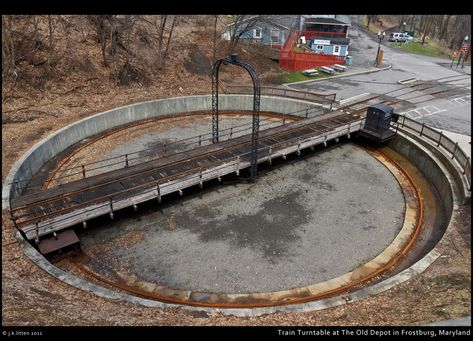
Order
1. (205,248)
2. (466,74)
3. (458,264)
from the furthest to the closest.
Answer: (466,74), (205,248), (458,264)

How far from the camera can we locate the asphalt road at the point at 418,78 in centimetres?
2928

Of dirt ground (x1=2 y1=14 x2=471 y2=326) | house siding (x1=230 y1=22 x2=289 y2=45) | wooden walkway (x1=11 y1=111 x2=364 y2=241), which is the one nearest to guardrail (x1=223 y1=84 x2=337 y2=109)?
wooden walkway (x1=11 y1=111 x2=364 y2=241)

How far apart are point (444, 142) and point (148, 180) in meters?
18.7

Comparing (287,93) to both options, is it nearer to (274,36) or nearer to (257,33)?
(274,36)

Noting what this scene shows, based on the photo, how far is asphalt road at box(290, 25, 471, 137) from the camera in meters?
29.3

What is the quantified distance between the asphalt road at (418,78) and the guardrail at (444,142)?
107 inches

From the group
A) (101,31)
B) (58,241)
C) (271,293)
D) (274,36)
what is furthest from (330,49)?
(58,241)

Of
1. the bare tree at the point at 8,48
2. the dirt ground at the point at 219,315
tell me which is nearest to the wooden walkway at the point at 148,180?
the dirt ground at the point at 219,315

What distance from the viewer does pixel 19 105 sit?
26.9 m

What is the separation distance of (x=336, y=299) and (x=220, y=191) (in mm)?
9839

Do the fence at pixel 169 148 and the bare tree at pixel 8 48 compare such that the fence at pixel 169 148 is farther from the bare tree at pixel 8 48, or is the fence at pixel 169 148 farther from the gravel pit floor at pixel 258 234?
the bare tree at pixel 8 48

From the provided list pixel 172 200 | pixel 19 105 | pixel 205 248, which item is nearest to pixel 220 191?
pixel 172 200

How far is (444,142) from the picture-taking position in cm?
2277
